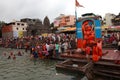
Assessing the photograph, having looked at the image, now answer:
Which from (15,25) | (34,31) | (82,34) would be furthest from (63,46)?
(15,25)

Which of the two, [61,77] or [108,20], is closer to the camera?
[61,77]

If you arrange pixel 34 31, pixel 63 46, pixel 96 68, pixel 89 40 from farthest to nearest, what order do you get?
pixel 34 31 < pixel 63 46 < pixel 89 40 < pixel 96 68

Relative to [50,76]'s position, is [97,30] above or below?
above

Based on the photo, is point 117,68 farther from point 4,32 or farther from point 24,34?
point 4,32

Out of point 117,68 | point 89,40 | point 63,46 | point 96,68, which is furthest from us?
point 63,46

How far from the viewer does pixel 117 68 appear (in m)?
12.2

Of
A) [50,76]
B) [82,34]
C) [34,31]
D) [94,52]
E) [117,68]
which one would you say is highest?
[34,31]

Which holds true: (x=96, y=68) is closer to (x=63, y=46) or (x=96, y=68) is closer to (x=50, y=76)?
(x=50, y=76)

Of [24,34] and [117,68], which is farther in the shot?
[24,34]

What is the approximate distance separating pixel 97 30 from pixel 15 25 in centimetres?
6817

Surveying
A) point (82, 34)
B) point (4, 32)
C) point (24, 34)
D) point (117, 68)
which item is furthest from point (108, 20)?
point (117, 68)

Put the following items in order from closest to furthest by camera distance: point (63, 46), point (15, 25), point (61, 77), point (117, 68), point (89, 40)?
point (117, 68) → point (61, 77) → point (89, 40) → point (63, 46) → point (15, 25)

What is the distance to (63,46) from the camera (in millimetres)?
24203

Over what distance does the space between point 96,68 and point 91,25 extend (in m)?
4.47
